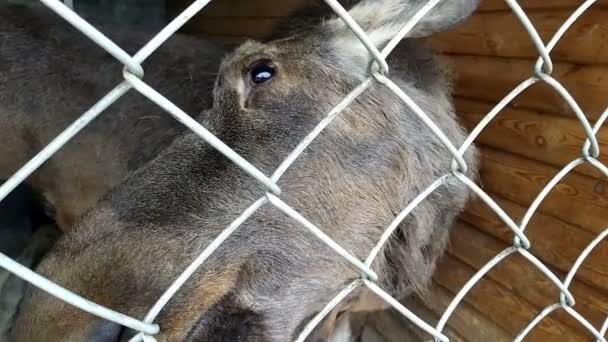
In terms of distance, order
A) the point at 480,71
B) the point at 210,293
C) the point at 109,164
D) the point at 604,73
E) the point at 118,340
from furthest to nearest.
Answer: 1. the point at 109,164
2. the point at 480,71
3. the point at 604,73
4. the point at 210,293
5. the point at 118,340

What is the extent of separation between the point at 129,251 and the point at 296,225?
0.43 m

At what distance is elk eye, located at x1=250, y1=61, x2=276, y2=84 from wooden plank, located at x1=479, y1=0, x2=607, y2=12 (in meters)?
1.17

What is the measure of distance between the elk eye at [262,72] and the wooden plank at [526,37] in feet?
3.79

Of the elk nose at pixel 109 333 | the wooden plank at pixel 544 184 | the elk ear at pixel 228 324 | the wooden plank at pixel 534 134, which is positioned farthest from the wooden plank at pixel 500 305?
the elk nose at pixel 109 333

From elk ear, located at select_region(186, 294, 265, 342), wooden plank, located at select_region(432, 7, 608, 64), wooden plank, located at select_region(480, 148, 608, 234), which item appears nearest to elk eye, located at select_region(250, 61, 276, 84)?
elk ear, located at select_region(186, 294, 265, 342)

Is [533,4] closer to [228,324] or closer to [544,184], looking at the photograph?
[544,184]

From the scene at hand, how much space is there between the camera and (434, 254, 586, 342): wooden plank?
7.31 feet

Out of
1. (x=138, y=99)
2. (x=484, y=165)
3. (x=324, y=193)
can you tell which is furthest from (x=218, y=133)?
(x=484, y=165)

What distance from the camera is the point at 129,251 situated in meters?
1.28

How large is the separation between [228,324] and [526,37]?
167cm

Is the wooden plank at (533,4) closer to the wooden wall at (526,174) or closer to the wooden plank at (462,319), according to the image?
the wooden wall at (526,174)

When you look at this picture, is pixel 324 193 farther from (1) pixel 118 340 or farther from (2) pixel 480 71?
(2) pixel 480 71

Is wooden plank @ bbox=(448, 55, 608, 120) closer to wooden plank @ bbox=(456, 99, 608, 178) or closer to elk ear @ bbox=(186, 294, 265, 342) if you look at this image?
Result: wooden plank @ bbox=(456, 99, 608, 178)

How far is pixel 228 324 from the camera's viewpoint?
1.35 metres
